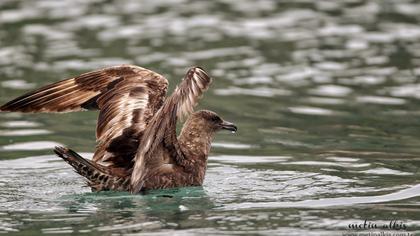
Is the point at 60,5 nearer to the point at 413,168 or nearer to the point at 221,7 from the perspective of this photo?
the point at 221,7

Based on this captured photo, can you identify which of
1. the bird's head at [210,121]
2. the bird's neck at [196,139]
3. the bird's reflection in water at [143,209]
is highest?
the bird's head at [210,121]

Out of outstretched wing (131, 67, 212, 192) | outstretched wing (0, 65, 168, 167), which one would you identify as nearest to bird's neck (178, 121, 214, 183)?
outstretched wing (0, 65, 168, 167)

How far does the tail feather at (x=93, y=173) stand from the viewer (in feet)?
28.9

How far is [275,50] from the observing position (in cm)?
1605

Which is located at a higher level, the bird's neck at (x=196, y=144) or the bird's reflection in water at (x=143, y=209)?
the bird's neck at (x=196, y=144)

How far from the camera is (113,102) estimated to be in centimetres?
988

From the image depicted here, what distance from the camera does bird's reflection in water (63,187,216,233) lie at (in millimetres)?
8125

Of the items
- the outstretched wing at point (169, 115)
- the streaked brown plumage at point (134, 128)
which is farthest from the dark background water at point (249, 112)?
the outstretched wing at point (169, 115)

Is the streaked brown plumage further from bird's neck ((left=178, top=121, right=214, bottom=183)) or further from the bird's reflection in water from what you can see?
the bird's reflection in water

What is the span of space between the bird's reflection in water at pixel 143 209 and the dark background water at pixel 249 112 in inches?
0.6

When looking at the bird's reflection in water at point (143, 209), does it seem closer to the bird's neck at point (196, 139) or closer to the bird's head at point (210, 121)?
the bird's neck at point (196, 139)

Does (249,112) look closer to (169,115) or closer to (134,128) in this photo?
(134,128)

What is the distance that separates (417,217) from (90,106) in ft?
10.7

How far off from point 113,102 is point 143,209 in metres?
1.50
